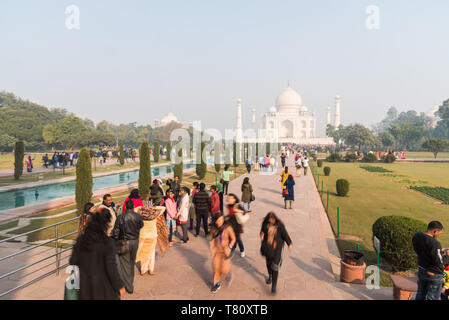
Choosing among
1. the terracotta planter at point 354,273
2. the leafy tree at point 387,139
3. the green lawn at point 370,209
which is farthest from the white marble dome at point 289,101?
the terracotta planter at point 354,273

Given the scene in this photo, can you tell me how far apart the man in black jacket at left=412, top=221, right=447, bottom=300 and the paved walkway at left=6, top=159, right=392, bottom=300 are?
99 cm

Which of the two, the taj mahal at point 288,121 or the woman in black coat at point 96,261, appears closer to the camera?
the woman in black coat at point 96,261

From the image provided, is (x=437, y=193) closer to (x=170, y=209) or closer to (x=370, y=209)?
(x=370, y=209)

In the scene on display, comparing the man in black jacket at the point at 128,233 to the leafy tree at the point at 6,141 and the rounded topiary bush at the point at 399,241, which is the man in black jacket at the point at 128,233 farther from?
the leafy tree at the point at 6,141

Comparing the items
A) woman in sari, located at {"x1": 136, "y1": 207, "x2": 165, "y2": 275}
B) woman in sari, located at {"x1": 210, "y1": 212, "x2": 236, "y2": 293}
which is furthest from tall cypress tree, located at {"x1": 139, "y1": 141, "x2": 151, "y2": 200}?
woman in sari, located at {"x1": 210, "y1": 212, "x2": 236, "y2": 293}

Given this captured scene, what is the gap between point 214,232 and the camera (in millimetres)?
4441

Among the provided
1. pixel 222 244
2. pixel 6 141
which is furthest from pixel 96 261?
pixel 6 141

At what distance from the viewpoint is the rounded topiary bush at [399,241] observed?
5.53 meters

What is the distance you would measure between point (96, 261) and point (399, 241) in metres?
5.46

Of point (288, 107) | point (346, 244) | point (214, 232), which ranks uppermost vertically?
point (288, 107)

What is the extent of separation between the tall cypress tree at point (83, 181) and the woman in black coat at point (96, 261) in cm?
684
